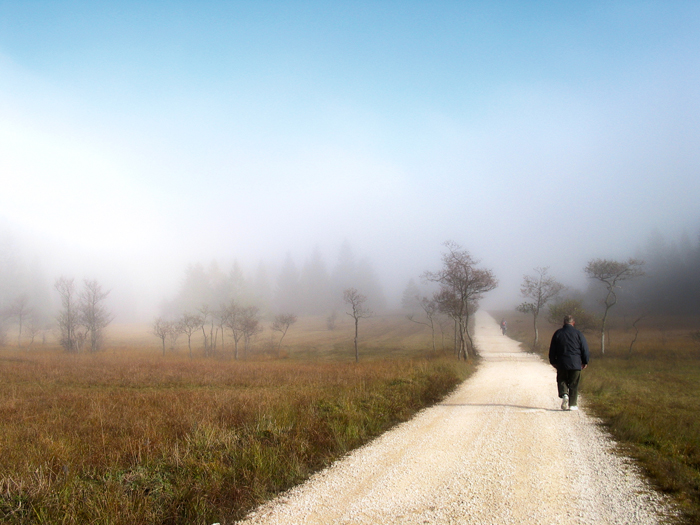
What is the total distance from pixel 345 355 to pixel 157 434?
36.6m

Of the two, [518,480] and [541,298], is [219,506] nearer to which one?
[518,480]

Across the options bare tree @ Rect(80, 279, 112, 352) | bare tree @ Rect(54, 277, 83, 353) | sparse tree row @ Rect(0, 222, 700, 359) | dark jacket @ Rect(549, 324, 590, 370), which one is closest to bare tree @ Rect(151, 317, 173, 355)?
sparse tree row @ Rect(0, 222, 700, 359)

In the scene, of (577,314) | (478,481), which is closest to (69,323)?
(478,481)

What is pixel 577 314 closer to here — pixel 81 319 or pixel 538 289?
pixel 538 289

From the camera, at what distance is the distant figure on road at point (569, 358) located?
1007 centimetres

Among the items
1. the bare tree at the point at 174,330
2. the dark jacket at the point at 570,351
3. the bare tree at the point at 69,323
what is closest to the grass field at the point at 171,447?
the dark jacket at the point at 570,351

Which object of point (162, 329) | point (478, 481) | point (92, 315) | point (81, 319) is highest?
point (92, 315)

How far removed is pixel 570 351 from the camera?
399 inches

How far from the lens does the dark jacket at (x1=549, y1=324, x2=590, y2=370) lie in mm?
10055

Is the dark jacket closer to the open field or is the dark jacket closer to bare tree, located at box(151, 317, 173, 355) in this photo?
the open field

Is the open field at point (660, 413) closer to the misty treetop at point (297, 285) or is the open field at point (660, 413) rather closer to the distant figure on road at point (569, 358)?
the distant figure on road at point (569, 358)

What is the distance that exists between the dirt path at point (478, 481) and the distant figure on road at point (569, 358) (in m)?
→ 1.34

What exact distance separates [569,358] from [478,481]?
629 centimetres

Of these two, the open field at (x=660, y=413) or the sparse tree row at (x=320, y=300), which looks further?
the sparse tree row at (x=320, y=300)
